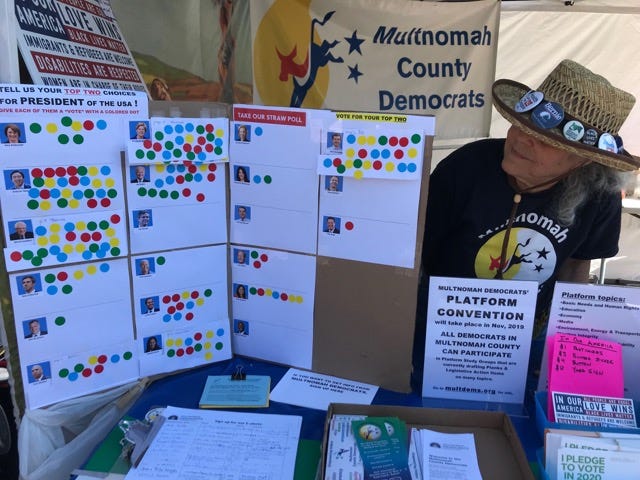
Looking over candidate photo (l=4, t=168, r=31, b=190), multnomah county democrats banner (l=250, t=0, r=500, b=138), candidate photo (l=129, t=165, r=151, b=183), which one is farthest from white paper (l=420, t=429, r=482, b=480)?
multnomah county democrats banner (l=250, t=0, r=500, b=138)

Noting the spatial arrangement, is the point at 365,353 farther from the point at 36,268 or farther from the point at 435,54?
the point at 435,54

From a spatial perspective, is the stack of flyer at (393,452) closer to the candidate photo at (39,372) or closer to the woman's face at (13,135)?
the candidate photo at (39,372)

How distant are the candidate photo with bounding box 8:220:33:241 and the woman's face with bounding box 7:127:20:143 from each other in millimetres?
161

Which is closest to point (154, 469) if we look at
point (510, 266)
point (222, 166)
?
point (222, 166)

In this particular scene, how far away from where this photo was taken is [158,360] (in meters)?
1.19

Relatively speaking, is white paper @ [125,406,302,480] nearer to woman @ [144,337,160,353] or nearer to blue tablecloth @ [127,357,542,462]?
blue tablecloth @ [127,357,542,462]

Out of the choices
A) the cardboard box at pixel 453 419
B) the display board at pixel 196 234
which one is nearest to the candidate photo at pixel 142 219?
the display board at pixel 196 234

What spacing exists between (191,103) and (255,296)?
0.50m

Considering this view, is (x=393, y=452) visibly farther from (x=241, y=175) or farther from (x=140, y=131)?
(x=140, y=131)

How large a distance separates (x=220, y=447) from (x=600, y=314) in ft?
2.85

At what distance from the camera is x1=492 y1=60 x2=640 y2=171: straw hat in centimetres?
113

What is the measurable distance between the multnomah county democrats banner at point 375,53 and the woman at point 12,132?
2365 millimetres

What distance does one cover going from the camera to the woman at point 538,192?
115 centimetres

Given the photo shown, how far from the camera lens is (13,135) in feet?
3.05
